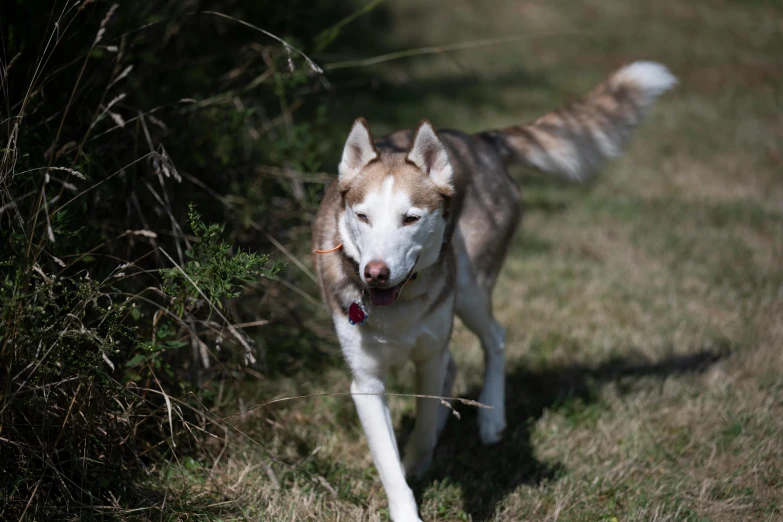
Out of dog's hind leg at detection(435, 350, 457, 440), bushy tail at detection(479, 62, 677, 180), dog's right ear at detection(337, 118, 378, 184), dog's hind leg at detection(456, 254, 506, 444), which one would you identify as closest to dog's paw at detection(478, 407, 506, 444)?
dog's hind leg at detection(456, 254, 506, 444)

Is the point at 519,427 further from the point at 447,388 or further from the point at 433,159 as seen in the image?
the point at 433,159

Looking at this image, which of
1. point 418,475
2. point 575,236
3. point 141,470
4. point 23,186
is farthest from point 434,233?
point 575,236

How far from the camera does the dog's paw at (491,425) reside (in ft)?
13.8

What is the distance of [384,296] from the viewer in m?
3.14

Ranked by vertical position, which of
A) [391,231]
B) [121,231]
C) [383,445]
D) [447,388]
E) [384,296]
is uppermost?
[391,231]

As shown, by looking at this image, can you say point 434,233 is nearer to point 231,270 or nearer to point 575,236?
point 231,270

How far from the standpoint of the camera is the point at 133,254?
414 centimetres

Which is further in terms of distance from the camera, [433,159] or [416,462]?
[416,462]

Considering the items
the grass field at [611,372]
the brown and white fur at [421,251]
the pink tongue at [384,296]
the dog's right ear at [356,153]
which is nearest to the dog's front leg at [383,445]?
the brown and white fur at [421,251]

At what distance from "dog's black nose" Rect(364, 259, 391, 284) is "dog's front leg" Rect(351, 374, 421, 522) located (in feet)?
2.08

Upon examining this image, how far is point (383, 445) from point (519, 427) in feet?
4.17

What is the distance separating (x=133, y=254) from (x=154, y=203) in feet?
1.08

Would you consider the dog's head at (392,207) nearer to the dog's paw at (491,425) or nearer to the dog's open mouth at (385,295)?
the dog's open mouth at (385,295)

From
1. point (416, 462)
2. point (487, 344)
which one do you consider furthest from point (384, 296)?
point (487, 344)
